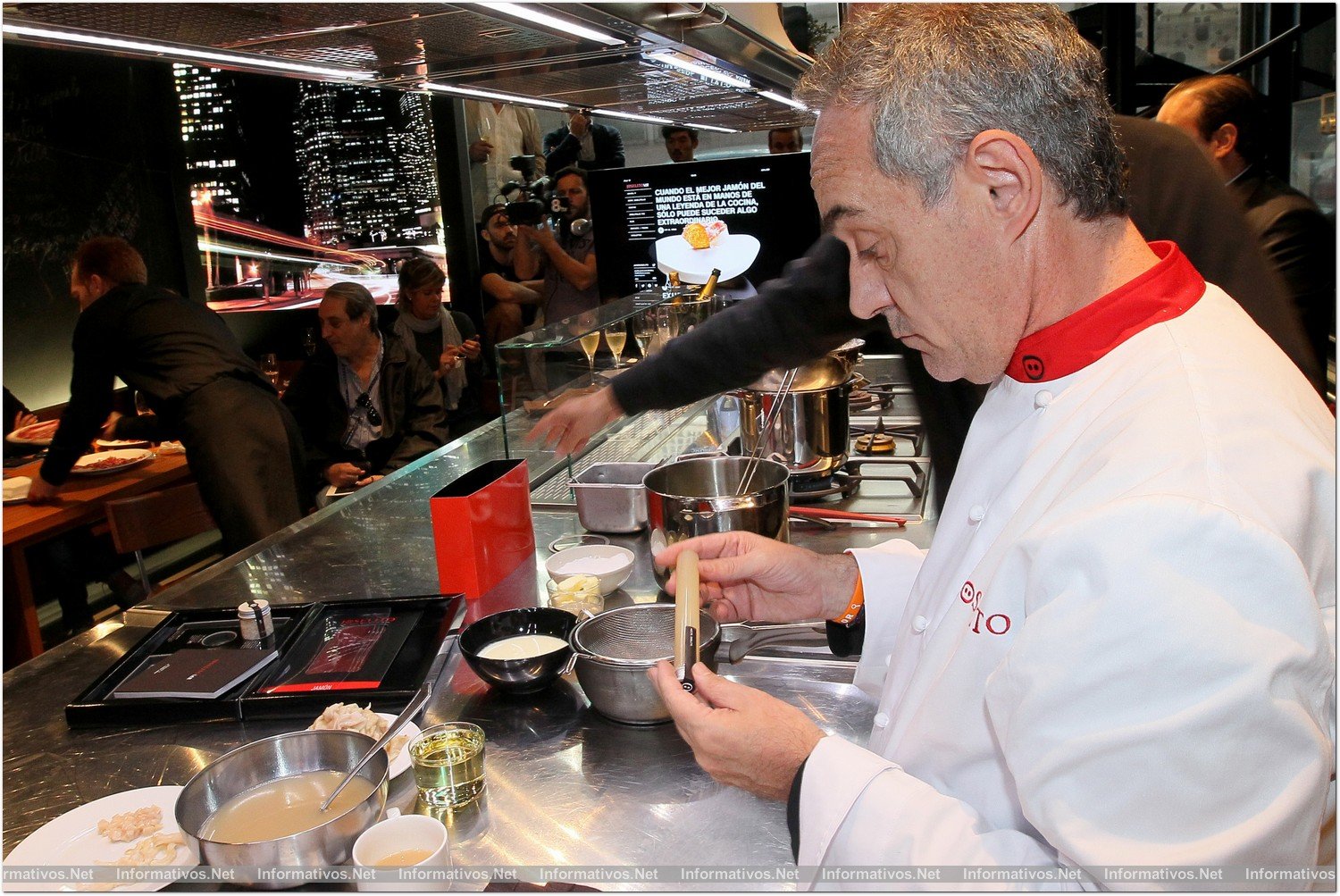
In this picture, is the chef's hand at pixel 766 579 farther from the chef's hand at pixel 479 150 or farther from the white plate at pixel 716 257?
the chef's hand at pixel 479 150

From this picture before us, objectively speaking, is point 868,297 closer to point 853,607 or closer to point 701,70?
point 853,607

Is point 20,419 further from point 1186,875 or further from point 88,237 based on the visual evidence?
point 1186,875

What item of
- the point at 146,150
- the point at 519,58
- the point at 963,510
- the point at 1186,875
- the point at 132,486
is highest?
the point at 146,150

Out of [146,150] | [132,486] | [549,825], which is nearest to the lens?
[549,825]

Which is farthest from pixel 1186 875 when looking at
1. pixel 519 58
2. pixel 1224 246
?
pixel 519 58

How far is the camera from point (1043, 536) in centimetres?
88

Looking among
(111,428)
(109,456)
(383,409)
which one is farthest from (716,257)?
(111,428)

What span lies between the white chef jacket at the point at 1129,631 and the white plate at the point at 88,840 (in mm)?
778

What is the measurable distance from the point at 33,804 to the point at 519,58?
1.65m

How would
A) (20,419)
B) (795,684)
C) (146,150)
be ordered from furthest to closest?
(146,150), (20,419), (795,684)

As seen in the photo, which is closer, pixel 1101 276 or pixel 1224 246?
pixel 1101 276

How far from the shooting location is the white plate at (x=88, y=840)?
106cm

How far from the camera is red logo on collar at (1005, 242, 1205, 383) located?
1018 mm

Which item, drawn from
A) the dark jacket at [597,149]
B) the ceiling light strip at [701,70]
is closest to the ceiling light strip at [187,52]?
the ceiling light strip at [701,70]
